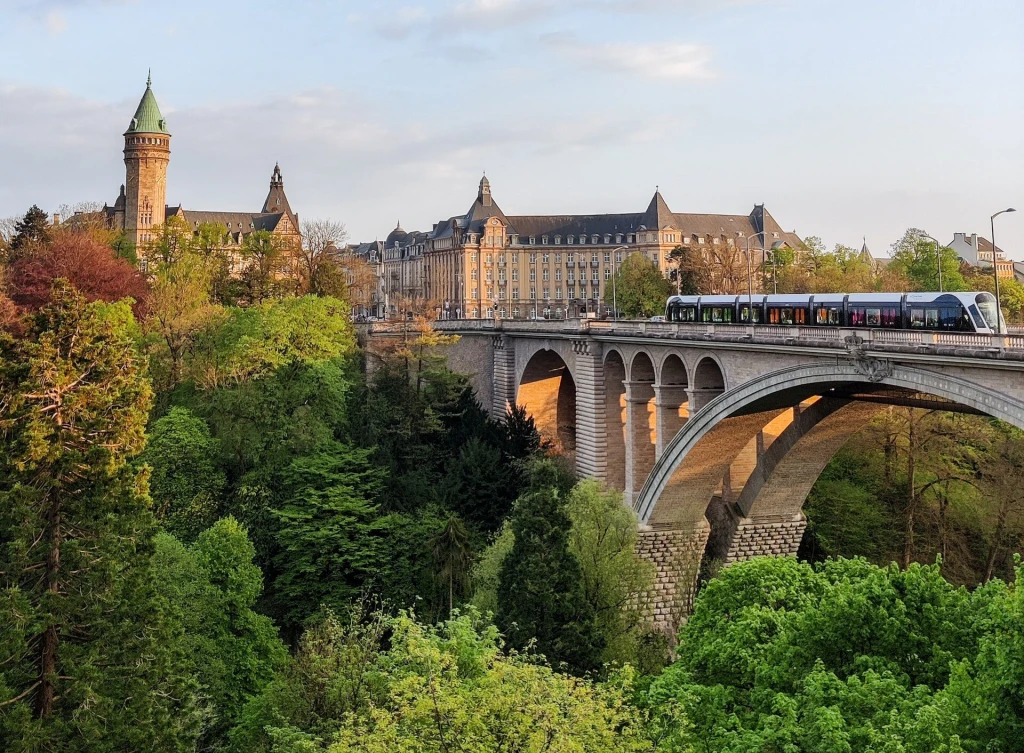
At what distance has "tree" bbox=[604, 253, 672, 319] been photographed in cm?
7969

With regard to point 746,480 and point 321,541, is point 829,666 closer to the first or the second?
point 746,480

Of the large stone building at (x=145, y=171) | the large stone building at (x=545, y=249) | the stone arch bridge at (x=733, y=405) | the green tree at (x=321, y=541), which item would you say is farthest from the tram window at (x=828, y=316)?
the large stone building at (x=545, y=249)

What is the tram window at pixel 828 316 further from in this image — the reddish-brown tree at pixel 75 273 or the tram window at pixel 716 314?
the reddish-brown tree at pixel 75 273

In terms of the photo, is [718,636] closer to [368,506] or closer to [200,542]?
[200,542]

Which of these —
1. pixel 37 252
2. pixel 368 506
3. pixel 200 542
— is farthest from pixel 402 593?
pixel 37 252

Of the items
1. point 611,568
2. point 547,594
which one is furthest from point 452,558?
point 547,594

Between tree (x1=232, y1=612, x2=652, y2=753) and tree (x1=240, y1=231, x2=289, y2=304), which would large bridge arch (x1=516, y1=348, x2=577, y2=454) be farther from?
tree (x1=232, y1=612, x2=652, y2=753)

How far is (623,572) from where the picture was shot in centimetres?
3403

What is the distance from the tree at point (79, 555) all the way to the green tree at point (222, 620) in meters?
7.17

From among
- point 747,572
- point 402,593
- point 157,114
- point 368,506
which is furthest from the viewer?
point 157,114

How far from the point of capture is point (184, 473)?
153ft

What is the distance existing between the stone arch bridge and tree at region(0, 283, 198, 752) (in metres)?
18.2

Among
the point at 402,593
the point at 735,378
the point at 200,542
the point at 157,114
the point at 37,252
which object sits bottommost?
the point at 402,593

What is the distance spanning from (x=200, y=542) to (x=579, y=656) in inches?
635
